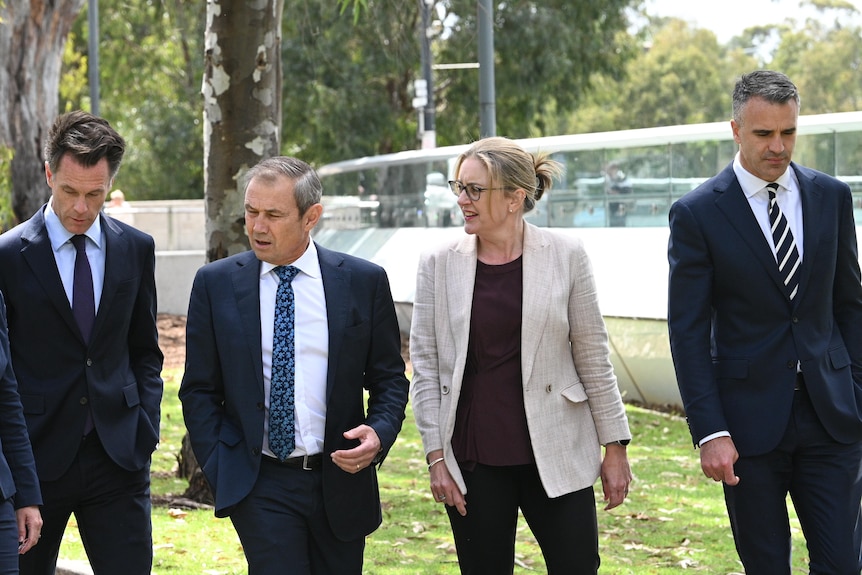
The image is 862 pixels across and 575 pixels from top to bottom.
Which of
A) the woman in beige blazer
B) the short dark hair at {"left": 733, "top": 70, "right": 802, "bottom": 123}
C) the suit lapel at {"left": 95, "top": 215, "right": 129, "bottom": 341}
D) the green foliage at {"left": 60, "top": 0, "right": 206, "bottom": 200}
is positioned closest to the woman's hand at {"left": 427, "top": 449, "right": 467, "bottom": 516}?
the woman in beige blazer

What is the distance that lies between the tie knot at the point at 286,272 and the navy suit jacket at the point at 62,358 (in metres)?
0.68

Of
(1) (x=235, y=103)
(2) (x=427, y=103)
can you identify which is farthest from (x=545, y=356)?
(2) (x=427, y=103)

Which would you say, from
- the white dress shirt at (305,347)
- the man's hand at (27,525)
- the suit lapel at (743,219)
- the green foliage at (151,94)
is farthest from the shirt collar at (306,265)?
the green foliage at (151,94)

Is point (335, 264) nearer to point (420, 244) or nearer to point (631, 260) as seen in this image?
point (631, 260)

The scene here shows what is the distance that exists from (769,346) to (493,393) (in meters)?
1.03

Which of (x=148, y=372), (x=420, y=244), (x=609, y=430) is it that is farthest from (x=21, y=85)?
(x=609, y=430)

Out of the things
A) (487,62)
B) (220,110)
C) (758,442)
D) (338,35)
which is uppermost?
(338,35)

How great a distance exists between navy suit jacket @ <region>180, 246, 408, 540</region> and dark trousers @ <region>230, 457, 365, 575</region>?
5 cm

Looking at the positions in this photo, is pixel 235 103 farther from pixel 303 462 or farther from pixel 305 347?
pixel 303 462

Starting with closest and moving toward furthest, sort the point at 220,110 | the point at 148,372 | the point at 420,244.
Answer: the point at 148,372
the point at 220,110
the point at 420,244

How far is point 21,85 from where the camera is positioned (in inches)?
573

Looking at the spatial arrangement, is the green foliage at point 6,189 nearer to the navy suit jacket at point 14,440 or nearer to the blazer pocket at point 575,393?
the navy suit jacket at point 14,440

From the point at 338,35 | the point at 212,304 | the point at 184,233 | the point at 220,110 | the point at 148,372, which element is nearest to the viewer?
the point at 212,304

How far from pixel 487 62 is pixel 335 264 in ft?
39.0
